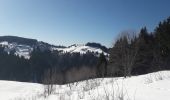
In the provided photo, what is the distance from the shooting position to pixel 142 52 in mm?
46844

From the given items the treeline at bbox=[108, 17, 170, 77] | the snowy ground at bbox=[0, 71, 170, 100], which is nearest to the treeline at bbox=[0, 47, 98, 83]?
the treeline at bbox=[108, 17, 170, 77]

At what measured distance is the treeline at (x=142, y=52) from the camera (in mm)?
39662

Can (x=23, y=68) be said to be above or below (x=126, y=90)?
above

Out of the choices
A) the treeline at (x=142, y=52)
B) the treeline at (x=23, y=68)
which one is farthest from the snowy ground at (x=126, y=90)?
the treeline at (x=23, y=68)

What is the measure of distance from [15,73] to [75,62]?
40.1 metres

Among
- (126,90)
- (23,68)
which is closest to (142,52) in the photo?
(126,90)

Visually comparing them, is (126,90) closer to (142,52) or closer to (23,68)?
(142,52)

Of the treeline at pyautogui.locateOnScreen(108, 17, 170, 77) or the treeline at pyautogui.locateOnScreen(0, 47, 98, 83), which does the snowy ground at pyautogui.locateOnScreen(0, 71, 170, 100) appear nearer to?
the treeline at pyautogui.locateOnScreen(108, 17, 170, 77)

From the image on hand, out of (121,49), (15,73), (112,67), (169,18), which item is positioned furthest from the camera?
(15,73)

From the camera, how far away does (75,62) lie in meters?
156

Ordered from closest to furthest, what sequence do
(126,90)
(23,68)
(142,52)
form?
(126,90) → (142,52) → (23,68)

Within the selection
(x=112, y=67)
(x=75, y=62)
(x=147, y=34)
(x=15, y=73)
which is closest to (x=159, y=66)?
(x=112, y=67)

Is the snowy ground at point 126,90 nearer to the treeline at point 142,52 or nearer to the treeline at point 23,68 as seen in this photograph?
the treeline at point 142,52

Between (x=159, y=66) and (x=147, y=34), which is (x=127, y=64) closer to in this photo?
(x=159, y=66)
